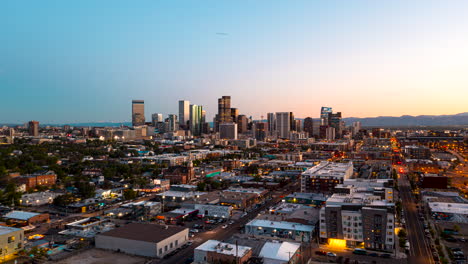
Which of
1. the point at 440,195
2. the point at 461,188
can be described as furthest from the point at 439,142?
the point at 440,195

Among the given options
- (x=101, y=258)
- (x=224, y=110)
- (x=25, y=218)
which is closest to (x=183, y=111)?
(x=224, y=110)

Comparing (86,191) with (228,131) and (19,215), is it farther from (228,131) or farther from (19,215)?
(228,131)

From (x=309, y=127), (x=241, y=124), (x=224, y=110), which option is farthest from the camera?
(x=241, y=124)

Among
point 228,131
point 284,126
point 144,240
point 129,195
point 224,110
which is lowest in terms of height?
point 129,195

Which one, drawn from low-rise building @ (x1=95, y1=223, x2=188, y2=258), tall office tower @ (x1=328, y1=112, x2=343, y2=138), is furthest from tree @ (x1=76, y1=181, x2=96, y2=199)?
tall office tower @ (x1=328, y1=112, x2=343, y2=138)

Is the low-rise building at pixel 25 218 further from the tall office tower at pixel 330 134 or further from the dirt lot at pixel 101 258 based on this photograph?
the tall office tower at pixel 330 134

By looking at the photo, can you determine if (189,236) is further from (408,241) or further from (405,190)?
(405,190)
